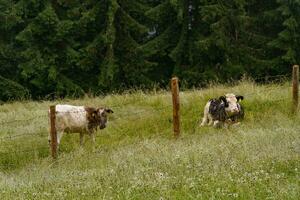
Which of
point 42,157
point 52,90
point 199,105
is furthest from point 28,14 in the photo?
point 42,157

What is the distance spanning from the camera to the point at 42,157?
41.7 ft

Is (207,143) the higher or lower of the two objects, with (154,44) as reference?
lower

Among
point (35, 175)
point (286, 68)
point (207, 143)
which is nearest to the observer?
point (35, 175)

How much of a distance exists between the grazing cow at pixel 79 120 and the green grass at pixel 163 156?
405 mm

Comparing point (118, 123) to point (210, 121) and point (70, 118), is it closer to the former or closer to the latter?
point (70, 118)

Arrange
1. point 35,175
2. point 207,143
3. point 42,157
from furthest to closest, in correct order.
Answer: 1. point 42,157
2. point 207,143
3. point 35,175

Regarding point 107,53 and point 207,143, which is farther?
point 107,53

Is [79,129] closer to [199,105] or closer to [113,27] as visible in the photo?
[199,105]

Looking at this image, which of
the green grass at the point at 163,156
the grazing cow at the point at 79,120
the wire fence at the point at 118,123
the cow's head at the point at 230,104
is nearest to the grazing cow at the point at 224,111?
the cow's head at the point at 230,104

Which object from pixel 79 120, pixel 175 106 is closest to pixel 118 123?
pixel 79 120

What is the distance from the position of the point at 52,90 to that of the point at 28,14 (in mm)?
4358

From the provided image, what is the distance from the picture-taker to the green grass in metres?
7.14

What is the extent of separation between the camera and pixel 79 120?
43.0 ft

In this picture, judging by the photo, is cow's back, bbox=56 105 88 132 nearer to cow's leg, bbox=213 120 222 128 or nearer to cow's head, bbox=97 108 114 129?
cow's head, bbox=97 108 114 129
